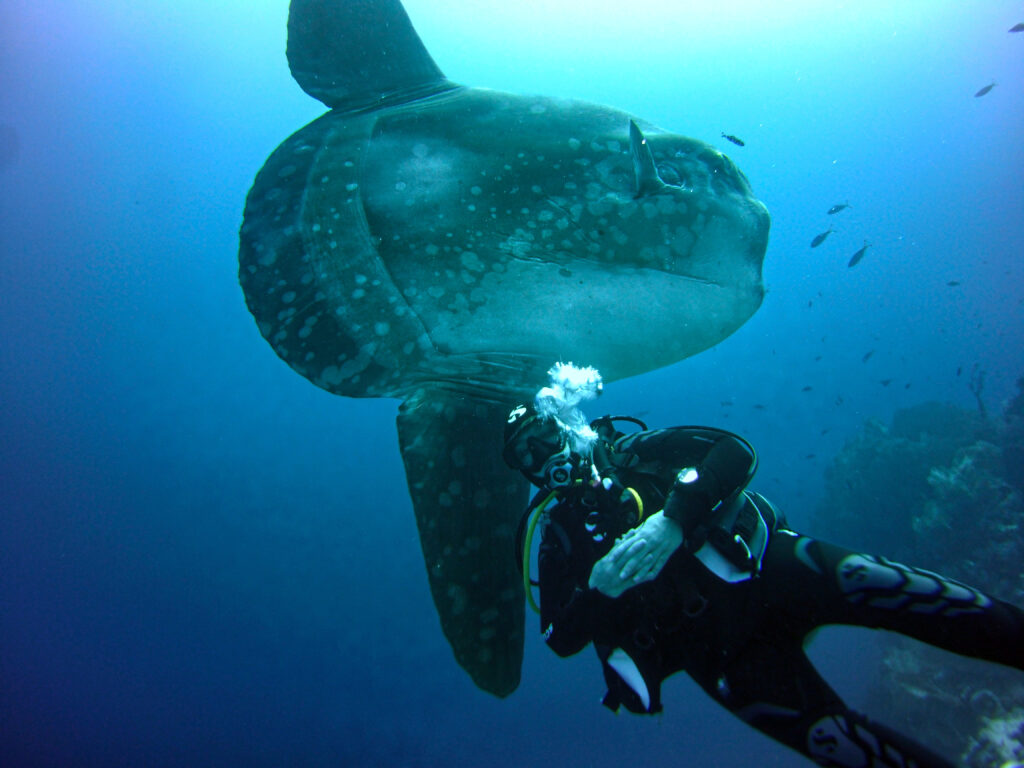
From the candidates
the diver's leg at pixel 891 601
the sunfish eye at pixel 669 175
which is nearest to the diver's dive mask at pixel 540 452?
the diver's leg at pixel 891 601

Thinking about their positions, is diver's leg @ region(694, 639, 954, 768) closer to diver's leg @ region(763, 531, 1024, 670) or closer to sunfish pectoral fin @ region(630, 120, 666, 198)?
diver's leg @ region(763, 531, 1024, 670)

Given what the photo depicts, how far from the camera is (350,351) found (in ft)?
7.47

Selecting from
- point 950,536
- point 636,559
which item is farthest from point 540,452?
point 950,536

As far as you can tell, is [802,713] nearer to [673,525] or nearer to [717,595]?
[717,595]

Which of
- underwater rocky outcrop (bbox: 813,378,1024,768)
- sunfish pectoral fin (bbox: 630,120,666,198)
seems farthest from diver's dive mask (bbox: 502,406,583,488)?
underwater rocky outcrop (bbox: 813,378,1024,768)

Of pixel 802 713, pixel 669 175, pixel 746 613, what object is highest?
pixel 669 175

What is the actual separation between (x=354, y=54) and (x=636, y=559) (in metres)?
3.15

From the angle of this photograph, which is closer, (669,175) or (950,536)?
(669,175)

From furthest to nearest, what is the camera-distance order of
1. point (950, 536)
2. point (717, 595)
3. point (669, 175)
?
point (950, 536)
point (669, 175)
point (717, 595)

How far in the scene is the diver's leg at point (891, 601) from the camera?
1.87 m

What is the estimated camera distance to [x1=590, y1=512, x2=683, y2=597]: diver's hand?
1866mm

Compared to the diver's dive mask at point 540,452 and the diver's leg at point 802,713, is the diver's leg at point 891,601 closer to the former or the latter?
the diver's leg at point 802,713

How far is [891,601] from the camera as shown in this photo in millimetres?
1972

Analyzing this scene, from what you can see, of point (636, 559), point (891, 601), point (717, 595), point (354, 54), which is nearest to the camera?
point (636, 559)
